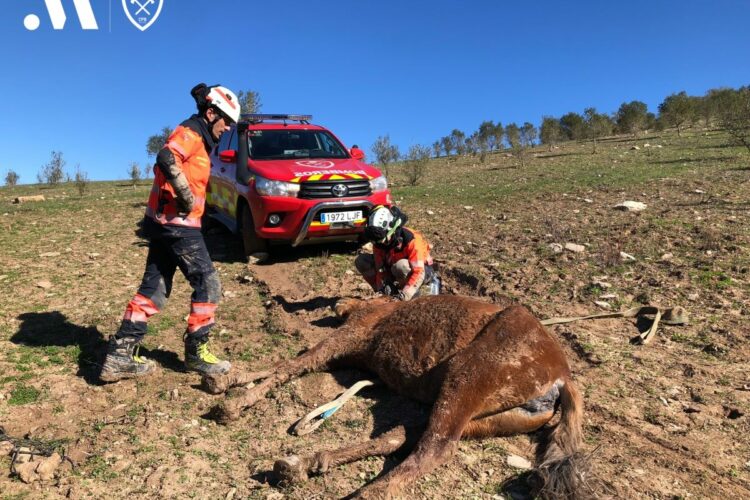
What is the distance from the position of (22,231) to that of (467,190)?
9904 mm

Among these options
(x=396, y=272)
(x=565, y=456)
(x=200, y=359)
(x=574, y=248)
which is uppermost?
(x=396, y=272)

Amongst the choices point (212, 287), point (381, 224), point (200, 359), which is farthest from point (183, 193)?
point (381, 224)

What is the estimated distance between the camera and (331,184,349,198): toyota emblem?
691cm

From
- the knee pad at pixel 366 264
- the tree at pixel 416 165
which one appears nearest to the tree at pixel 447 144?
the tree at pixel 416 165

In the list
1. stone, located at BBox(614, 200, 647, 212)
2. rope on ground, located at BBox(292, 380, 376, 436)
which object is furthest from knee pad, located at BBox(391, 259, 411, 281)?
stone, located at BBox(614, 200, 647, 212)

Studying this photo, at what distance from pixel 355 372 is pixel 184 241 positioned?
1664mm

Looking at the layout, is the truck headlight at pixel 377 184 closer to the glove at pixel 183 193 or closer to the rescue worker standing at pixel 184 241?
the rescue worker standing at pixel 184 241

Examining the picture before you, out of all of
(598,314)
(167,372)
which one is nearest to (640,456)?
(598,314)

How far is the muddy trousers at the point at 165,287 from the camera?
13.0 feet

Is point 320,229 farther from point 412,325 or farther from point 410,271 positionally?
point 412,325

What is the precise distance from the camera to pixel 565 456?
261 centimetres

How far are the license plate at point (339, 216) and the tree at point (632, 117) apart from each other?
3237cm

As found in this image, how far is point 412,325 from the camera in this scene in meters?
3.62

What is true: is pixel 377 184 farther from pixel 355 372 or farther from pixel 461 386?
pixel 461 386
